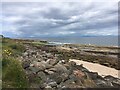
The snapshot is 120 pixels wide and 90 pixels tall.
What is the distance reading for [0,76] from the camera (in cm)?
1207

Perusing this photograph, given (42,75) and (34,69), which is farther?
(34,69)

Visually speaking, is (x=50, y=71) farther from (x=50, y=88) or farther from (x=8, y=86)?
(x=8, y=86)

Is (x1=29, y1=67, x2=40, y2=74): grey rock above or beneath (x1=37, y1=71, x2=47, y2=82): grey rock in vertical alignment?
above

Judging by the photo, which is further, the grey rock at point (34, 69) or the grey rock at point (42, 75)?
the grey rock at point (34, 69)

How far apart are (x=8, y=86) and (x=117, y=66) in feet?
70.9

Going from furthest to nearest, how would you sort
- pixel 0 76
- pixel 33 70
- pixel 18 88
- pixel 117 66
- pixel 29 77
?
1. pixel 117 66
2. pixel 33 70
3. pixel 29 77
4. pixel 0 76
5. pixel 18 88

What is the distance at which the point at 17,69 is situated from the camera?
12.6m

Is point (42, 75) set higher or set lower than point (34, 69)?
lower

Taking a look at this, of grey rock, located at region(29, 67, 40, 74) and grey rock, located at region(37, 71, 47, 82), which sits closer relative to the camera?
grey rock, located at region(37, 71, 47, 82)

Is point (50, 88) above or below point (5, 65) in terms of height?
below

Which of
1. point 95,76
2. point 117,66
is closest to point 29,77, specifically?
point 95,76

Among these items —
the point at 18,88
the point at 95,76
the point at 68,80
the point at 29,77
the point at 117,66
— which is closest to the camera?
the point at 18,88

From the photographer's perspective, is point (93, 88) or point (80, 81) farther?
point (80, 81)

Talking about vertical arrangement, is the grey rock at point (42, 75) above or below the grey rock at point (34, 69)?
below
